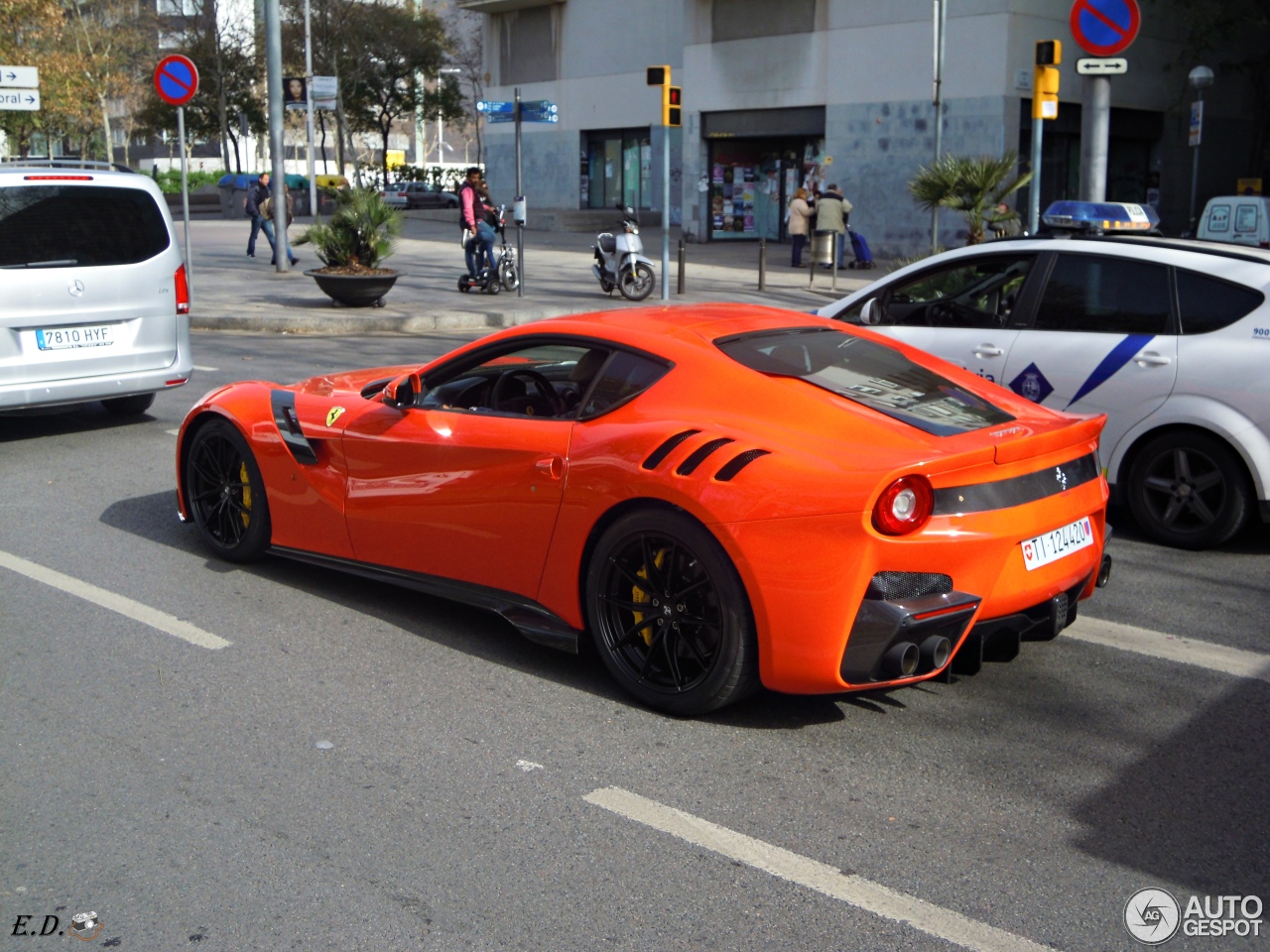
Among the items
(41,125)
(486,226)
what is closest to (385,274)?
(486,226)

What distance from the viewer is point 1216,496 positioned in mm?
6805

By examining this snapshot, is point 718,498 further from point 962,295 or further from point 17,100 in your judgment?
point 17,100

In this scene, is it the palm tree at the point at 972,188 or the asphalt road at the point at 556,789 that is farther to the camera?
the palm tree at the point at 972,188

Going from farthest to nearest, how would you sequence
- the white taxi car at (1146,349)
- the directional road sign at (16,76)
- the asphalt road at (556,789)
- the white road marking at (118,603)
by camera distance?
the directional road sign at (16,76)
the white taxi car at (1146,349)
the white road marking at (118,603)
the asphalt road at (556,789)

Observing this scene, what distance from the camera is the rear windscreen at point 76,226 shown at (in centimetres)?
895

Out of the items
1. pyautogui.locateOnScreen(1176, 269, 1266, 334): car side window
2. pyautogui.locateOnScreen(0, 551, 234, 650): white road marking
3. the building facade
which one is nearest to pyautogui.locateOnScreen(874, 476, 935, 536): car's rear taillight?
pyautogui.locateOnScreen(0, 551, 234, 650): white road marking

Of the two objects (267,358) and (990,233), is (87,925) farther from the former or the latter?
(990,233)

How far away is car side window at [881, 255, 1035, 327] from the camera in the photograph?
758 centimetres

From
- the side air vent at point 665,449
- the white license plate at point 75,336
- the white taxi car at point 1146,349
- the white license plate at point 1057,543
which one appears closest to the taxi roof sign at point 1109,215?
the white taxi car at point 1146,349

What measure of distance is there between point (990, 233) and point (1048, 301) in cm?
975

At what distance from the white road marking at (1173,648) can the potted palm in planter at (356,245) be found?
14092mm

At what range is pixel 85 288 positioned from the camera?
9.26 meters

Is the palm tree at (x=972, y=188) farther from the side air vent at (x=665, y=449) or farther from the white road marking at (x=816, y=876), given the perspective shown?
the white road marking at (x=816, y=876)

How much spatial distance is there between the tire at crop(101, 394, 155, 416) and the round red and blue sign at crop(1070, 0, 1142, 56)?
8.31m
